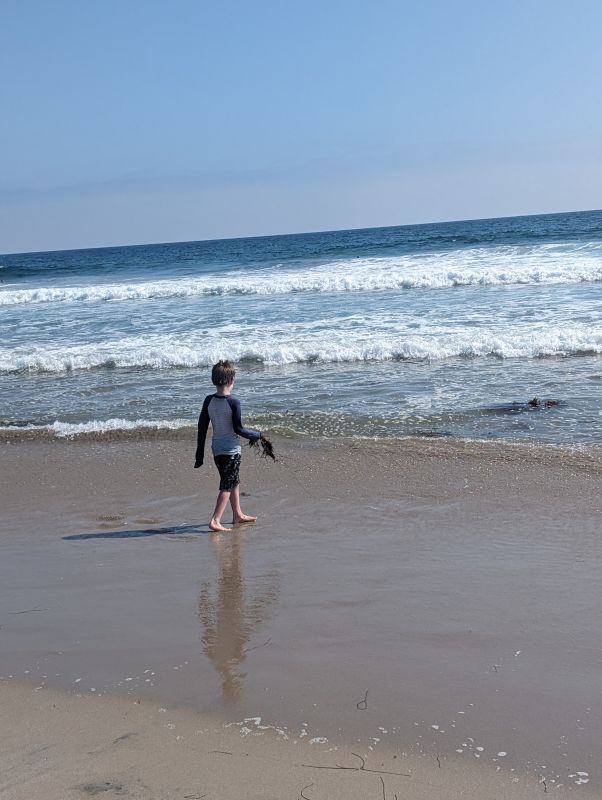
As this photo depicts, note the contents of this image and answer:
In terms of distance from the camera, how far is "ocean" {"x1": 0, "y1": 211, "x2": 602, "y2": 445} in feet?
30.0

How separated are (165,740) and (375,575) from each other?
1.93 meters

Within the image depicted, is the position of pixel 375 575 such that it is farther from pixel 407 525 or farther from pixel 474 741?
pixel 474 741

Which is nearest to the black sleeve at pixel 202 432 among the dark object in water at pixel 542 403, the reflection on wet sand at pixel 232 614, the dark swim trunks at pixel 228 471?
the dark swim trunks at pixel 228 471

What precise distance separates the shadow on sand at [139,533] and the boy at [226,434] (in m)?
0.21

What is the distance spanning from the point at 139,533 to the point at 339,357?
295 inches

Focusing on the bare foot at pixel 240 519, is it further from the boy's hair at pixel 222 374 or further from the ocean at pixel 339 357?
the ocean at pixel 339 357

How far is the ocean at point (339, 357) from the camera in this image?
30.0ft

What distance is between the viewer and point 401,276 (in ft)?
87.1

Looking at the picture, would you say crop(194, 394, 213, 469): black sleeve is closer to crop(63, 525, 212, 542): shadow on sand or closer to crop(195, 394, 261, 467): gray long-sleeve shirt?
crop(195, 394, 261, 467): gray long-sleeve shirt

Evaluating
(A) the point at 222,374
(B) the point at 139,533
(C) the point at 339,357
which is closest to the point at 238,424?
(A) the point at 222,374

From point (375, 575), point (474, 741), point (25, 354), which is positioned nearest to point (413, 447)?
point (375, 575)

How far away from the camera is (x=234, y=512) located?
608 centimetres

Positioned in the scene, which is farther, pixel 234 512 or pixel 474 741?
pixel 234 512

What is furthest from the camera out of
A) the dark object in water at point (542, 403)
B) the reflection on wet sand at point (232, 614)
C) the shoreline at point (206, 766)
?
the dark object in water at point (542, 403)
